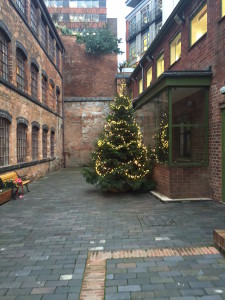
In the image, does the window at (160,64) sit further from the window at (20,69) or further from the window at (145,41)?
the window at (145,41)

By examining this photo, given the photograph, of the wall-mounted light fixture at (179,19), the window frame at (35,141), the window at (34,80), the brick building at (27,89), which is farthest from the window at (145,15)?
the window frame at (35,141)

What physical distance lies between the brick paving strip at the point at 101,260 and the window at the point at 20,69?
380 inches

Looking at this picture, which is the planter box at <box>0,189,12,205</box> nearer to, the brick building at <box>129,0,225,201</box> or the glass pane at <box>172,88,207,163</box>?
the brick building at <box>129,0,225,201</box>

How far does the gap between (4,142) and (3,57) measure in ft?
10.7

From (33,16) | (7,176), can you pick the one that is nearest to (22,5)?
(33,16)

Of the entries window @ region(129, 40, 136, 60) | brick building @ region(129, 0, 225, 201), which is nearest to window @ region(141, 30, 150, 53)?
window @ region(129, 40, 136, 60)

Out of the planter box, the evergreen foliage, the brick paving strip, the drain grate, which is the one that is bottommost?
the brick paving strip

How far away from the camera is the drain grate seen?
548cm

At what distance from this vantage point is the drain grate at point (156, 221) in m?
5.48

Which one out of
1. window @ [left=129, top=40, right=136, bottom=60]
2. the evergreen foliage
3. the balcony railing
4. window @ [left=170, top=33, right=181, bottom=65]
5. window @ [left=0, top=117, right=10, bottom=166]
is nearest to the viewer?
window @ [left=0, top=117, right=10, bottom=166]

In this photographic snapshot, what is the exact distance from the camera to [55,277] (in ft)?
10.8

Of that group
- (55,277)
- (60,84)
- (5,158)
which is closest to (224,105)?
(55,277)

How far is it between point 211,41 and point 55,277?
24.6ft

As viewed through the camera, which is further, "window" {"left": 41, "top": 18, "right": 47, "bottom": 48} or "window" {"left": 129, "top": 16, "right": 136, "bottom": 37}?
"window" {"left": 129, "top": 16, "right": 136, "bottom": 37}
